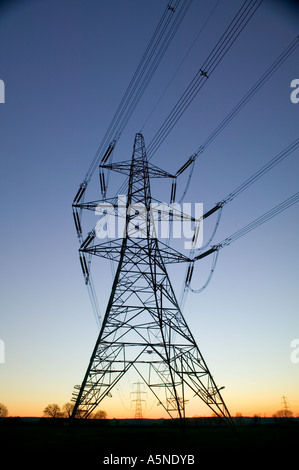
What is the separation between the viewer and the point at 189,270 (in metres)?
19.8

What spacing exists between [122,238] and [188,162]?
5.92 metres

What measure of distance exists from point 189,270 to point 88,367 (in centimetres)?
818

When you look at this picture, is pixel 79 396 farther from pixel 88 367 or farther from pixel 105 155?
pixel 105 155

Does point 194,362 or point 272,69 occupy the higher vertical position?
point 272,69
